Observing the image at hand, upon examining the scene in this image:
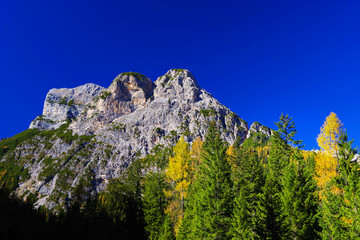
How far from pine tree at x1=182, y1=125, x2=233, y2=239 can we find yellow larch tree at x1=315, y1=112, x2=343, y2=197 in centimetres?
1638

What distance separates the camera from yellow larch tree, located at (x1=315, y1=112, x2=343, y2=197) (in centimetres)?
2714

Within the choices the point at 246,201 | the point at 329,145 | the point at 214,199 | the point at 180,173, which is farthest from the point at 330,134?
the point at 180,173

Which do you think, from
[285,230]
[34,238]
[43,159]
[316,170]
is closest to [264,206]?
[285,230]

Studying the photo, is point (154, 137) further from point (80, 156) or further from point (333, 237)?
point (333, 237)

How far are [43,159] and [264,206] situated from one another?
207336 millimetres

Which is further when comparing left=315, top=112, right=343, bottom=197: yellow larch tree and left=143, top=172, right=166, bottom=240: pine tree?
left=143, top=172, right=166, bottom=240: pine tree

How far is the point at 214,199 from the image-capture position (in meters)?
21.1

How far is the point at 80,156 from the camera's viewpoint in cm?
16612

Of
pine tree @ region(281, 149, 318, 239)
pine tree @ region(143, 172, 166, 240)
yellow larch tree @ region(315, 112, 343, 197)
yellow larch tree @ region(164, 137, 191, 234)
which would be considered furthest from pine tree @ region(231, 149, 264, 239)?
pine tree @ region(143, 172, 166, 240)

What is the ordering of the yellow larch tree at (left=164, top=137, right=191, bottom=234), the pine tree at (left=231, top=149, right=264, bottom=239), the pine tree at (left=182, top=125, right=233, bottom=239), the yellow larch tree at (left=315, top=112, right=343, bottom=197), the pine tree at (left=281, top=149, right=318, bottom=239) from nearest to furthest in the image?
the pine tree at (left=231, top=149, right=264, bottom=239) < the pine tree at (left=182, top=125, right=233, bottom=239) < the pine tree at (left=281, top=149, right=318, bottom=239) < the yellow larch tree at (left=315, top=112, right=343, bottom=197) < the yellow larch tree at (left=164, top=137, right=191, bottom=234)

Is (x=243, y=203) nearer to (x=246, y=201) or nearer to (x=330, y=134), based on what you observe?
(x=246, y=201)

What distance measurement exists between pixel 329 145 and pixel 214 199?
20.0 m

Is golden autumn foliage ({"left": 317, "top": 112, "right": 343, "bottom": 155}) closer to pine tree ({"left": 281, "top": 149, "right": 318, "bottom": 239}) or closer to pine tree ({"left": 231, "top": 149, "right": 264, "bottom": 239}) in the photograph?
pine tree ({"left": 281, "top": 149, "right": 318, "bottom": 239})

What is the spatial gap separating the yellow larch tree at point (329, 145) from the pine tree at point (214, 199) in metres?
16.4
